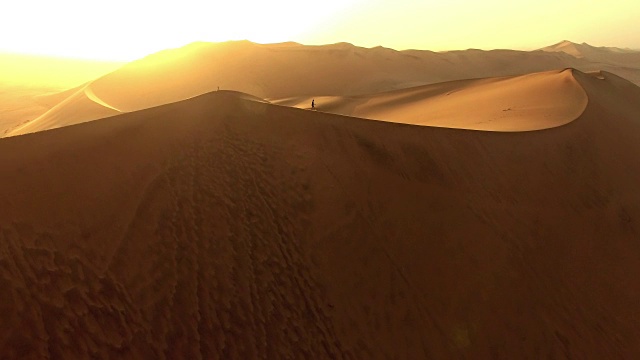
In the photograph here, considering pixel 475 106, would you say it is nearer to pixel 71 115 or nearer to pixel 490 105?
pixel 490 105

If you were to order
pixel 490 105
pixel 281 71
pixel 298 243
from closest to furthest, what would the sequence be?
pixel 298 243 → pixel 490 105 → pixel 281 71

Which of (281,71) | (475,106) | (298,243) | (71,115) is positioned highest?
(281,71)

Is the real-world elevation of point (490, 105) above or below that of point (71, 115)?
above

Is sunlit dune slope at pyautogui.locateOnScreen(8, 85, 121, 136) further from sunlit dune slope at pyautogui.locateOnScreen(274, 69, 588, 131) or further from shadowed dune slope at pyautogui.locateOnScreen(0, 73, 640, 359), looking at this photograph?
shadowed dune slope at pyautogui.locateOnScreen(0, 73, 640, 359)

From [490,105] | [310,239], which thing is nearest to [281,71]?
[490,105]

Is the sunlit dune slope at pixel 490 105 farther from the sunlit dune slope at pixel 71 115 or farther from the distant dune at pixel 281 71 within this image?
the sunlit dune slope at pixel 71 115

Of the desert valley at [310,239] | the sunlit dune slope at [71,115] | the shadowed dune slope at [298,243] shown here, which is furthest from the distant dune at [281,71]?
the shadowed dune slope at [298,243]

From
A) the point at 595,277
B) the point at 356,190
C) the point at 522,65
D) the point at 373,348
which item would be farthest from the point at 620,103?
the point at 522,65
